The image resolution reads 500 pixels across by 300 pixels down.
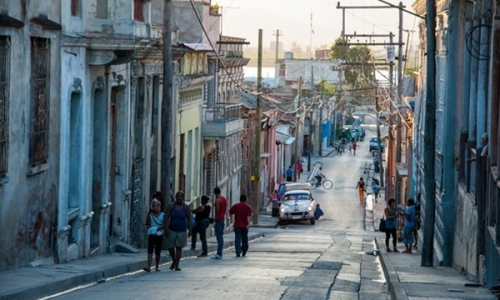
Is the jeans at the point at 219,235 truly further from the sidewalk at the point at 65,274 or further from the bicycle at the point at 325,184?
the bicycle at the point at 325,184

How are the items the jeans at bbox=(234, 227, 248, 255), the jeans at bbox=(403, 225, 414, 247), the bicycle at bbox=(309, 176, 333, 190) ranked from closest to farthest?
the jeans at bbox=(234, 227, 248, 255) < the jeans at bbox=(403, 225, 414, 247) < the bicycle at bbox=(309, 176, 333, 190)

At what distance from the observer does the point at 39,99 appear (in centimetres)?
1980

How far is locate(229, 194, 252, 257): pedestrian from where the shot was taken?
27.0 meters

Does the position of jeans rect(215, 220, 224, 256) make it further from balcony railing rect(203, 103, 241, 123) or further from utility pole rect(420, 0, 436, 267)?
balcony railing rect(203, 103, 241, 123)

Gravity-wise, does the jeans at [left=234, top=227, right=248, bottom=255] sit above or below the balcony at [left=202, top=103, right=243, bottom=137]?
below

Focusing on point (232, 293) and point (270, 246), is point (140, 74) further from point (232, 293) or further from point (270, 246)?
point (232, 293)

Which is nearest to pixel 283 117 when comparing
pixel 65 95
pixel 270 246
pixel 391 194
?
pixel 391 194

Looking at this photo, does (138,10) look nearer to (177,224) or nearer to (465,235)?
(177,224)

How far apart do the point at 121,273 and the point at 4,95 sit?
216 inches

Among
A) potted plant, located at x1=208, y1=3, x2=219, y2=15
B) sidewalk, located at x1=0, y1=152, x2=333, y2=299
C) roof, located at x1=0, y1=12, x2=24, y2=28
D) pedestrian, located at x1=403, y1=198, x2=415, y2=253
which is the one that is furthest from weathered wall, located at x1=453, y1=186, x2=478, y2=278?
potted plant, located at x1=208, y1=3, x2=219, y2=15

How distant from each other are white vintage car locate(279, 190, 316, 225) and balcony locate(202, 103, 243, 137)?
34.1 feet

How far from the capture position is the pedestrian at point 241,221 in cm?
2703

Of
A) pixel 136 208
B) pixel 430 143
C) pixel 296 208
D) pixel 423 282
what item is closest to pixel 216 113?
A: pixel 296 208

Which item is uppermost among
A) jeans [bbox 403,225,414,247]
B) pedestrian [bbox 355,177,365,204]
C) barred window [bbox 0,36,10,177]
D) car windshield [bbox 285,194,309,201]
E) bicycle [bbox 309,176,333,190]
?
barred window [bbox 0,36,10,177]
